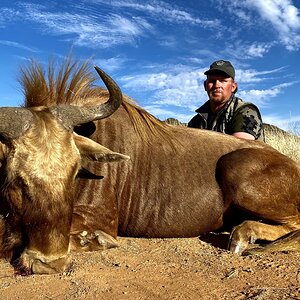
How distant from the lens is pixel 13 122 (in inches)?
155

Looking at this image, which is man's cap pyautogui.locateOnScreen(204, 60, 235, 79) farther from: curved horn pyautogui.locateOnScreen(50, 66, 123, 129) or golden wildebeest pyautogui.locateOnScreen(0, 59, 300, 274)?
curved horn pyautogui.locateOnScreen(50, 66, 123, 129)

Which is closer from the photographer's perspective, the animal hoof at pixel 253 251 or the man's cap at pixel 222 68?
the animal hoof at pixel 253 251

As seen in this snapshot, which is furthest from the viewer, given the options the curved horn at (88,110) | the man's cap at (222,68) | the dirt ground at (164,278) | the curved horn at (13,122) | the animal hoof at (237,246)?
the man's cap at (222,68)

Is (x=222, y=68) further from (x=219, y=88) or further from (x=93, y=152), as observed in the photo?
(x=93, y=152)

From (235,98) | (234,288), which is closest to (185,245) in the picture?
(234,288)

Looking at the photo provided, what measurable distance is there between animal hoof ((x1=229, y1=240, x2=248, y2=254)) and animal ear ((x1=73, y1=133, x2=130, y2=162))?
149cm

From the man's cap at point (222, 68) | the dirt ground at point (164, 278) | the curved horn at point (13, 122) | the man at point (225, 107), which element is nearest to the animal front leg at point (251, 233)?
the dirt ground at point (164, 278)

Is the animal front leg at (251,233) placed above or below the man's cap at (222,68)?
below

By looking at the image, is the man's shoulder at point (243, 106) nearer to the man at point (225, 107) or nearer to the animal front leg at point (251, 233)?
the man at point (225, 107)

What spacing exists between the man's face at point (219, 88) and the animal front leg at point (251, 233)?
3.45 meters

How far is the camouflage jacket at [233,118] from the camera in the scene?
7.51m

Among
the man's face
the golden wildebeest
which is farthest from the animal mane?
the man's face

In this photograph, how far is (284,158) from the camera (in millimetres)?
5672

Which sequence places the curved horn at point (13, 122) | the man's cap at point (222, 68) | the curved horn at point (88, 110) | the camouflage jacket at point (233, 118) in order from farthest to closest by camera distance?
the man's cap at point (222, 68)
the camouflage jacket at point (233, 118)
the curved horn at point (88, 110)
the curved horn at point (13, 122)
